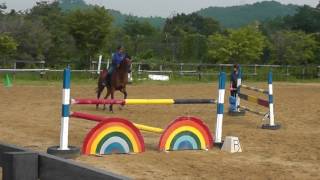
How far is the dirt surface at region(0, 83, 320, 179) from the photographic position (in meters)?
8.76

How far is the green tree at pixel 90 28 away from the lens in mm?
49062

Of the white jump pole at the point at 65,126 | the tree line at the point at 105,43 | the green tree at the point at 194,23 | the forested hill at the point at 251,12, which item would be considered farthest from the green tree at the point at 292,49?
the forested hill at the point at 251,12

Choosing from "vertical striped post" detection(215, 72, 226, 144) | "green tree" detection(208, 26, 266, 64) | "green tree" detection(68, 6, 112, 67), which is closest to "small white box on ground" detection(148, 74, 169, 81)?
"green tree" detection(68, 6, 112, 67)

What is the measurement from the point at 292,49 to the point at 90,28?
71.1 ft

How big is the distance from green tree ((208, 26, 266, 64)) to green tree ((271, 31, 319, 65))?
168 inches

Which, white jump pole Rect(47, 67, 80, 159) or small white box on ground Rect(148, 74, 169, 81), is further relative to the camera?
small white box on ground Rect(148, 74, 169, 81)

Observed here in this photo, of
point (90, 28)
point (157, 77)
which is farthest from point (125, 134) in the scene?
point (90, 28)

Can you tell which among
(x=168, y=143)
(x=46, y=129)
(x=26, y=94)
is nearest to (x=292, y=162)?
(x=168, y=143)

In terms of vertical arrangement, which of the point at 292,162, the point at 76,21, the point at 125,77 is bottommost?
the point at 292,162

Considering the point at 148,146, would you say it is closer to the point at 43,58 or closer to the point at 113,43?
the point at 43,58

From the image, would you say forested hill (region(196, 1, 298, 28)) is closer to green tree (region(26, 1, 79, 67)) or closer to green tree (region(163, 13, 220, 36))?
green tree (region(163, 13, 220, 36))

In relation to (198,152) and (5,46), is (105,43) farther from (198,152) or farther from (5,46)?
(198,152)

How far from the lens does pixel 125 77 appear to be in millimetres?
19266

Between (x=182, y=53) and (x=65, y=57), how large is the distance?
15463 millimetres
